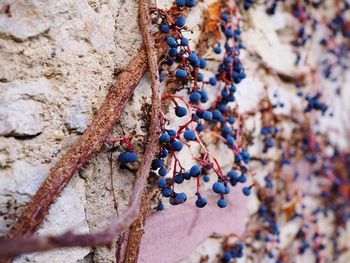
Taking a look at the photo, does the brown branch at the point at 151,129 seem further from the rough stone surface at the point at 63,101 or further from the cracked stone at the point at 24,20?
→ the cracked stone at the point at 24,20

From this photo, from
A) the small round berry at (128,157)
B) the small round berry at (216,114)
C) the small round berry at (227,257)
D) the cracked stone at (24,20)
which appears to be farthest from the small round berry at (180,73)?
the small round berry at (227,257)

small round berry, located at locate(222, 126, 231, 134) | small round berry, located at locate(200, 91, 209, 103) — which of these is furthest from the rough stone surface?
small round berry, located at locate(222, 126, 231, 134)

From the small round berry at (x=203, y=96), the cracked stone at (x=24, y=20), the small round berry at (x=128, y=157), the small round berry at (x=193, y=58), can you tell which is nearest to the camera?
the cracked stone at (x=24, y=20)

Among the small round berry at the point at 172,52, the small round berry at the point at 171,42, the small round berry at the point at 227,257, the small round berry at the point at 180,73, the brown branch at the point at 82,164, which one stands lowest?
the small round berry at the point at 227,257

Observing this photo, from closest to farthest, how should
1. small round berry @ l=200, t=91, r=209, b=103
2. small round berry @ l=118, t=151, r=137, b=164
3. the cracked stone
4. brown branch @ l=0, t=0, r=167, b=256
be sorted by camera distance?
1. brown branch @ l=0, t=0, r=167, b=256
2. the cracked stone
3. small round berry @ l=118, t=151, r=137, b=164
4. small round berry @ l=200, t=91, r=209, b=103

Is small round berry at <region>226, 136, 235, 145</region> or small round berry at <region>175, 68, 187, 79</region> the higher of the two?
small round berry at <region>175, 68, 187, 79</region>

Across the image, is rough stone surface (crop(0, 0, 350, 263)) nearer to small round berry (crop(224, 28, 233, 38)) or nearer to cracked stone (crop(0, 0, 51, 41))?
cracked stone (crop(0, 0, 51, 41))

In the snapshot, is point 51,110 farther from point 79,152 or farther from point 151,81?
point 151,81

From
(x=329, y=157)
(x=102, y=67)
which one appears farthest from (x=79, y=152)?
(x=329, y=157)
